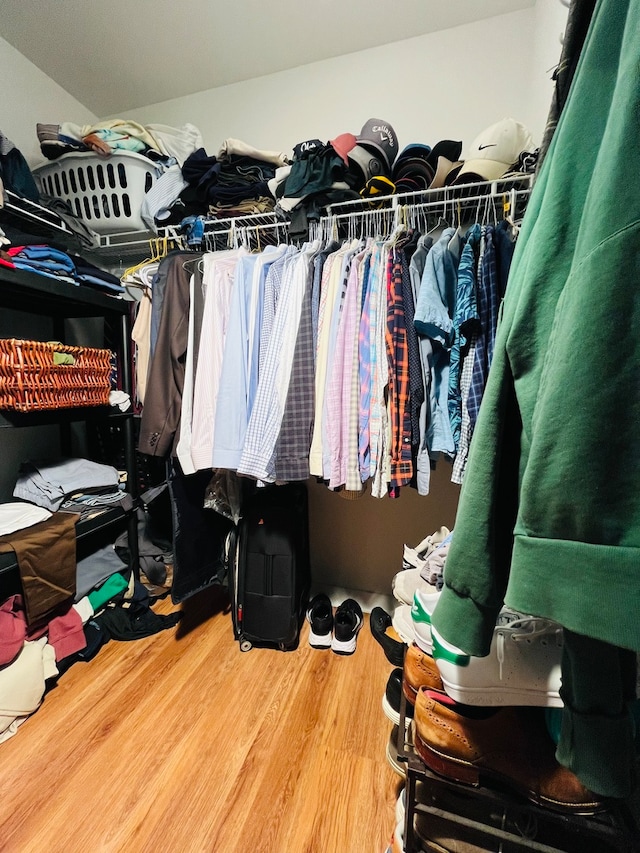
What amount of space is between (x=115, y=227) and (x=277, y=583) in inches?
62.2

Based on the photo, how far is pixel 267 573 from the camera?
1365mm

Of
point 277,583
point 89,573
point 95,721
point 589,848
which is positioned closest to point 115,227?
point 89,573

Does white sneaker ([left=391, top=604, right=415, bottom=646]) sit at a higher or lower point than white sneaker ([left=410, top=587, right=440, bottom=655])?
lower

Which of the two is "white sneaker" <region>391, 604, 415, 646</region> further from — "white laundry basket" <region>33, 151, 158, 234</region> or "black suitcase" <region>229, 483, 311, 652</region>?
"white laundry basket" <region>33, 151, 158, 234</region>

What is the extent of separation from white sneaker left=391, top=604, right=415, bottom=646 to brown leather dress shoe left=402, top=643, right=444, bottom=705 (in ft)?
0.20

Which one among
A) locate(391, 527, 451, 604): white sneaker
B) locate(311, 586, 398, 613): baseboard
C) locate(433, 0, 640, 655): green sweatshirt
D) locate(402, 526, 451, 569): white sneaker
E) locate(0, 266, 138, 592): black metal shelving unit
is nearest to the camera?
locate(433, 0, 640, 655): green sweatshirt

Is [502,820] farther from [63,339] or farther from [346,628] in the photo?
[63,339]

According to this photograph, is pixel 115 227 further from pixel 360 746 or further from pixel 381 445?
pixel 360 746

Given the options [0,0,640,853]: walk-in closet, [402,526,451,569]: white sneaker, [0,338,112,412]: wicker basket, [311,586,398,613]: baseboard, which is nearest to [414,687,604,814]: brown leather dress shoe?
[0,0,640,853]: walk-in closet

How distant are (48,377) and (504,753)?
1.49 m

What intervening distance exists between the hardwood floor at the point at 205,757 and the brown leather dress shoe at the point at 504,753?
0.40 m

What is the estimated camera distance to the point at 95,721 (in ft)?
3.52

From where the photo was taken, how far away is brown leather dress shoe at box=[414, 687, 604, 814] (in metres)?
0.58

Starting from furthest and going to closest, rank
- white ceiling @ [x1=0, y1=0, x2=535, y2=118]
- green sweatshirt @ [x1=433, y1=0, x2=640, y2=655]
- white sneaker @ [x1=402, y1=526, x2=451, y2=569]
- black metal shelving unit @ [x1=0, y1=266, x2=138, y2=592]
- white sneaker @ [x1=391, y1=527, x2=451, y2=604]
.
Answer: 1. white ceiling @ [x1=0, y1=0, x2=535, y2=118]
2. black metal shelving unit @ [x1=0, y1=266, x2=138, y2=592]
3. white sneaker @ [x1=402, y1=526, x2=451, y2=569]
4. white sneaker @ [x1=391, y1=527, x2=451, y2=604]
5. green sweatshirt @ [x1=433, y1=0, x2=640, y2=655]
